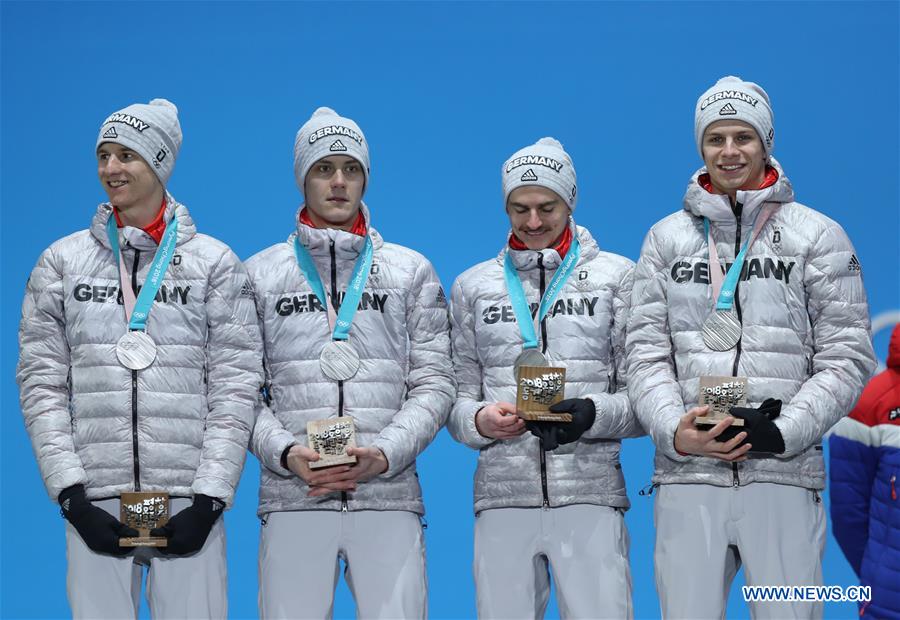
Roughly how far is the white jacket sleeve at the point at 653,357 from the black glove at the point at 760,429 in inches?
7.8

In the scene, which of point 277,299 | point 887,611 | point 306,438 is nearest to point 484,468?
point 306,438

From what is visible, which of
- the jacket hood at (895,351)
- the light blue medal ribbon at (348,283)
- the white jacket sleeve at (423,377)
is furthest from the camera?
the jacket hood at (895,351)

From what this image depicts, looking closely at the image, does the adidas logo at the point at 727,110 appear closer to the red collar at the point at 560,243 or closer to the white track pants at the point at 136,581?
the red collar at the point at 560,243

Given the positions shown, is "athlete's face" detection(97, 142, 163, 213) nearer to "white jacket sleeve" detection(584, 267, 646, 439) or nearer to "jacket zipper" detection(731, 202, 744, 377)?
"white jacket sleeve" detection(584, 267, 646, 439)

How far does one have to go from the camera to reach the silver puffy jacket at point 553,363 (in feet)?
14.0

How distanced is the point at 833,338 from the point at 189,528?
2.19m

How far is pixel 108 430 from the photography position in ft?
13.3

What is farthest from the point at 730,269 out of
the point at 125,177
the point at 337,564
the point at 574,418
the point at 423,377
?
the point at 125,177

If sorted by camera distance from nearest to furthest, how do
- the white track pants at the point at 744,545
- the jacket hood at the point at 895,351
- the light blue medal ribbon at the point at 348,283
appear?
the white track pants at the point at 744,545 < the light blue medal ribbon at the point at 348,283 < the jacket hood at the point at 895,351

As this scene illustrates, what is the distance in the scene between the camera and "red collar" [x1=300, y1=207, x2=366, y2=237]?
448 centimetres

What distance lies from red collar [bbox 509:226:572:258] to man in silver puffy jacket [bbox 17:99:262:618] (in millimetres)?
985

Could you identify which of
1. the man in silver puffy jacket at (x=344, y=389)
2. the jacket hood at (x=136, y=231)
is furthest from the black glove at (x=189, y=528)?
the jacket hood at (x=136, y=231)

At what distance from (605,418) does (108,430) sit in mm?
1669

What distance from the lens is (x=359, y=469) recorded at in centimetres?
409
